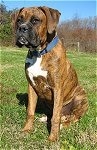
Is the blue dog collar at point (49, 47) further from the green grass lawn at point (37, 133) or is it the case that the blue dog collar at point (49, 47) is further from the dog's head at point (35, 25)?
the green grass lawn at point (37, 133)

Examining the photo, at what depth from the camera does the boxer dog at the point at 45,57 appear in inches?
222

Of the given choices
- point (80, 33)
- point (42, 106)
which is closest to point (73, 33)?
point (80, 33)

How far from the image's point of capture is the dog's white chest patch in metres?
5.85

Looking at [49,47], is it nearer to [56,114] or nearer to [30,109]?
[56,114]

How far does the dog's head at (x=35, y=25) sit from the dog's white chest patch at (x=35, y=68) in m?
0.26

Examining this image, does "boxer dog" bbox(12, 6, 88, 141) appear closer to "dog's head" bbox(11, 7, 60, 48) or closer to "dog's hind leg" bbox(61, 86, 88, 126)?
"dog's head" bbox(11, 7, 60, 48)

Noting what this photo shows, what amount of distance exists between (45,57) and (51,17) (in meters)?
0.62

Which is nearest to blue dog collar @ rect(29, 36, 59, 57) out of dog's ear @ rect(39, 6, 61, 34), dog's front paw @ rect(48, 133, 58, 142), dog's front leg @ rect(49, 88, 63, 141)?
dog's ear @ rect(39, 6, 61, 34)

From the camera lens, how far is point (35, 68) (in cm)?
592

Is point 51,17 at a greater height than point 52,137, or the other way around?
point 51,17

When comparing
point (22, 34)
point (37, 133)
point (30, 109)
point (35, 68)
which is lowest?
point (37, 133)

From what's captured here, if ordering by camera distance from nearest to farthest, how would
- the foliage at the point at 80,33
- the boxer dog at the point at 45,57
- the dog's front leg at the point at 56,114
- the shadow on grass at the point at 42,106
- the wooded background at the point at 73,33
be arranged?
1. the boxer dog at the point at 45,57
2. the dog's front leg at the point at 56,114
3. the shadow on grass at the point at 42,106
4. the wooded background at the point at 73,33
5. the foliage at the point at 80,33

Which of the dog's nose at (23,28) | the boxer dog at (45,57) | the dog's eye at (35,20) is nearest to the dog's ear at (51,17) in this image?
the boxer dog at (45,57)

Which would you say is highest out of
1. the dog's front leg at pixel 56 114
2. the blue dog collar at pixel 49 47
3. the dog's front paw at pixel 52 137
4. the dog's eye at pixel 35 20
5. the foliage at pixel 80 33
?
the dog's eye at pixel 35 20
